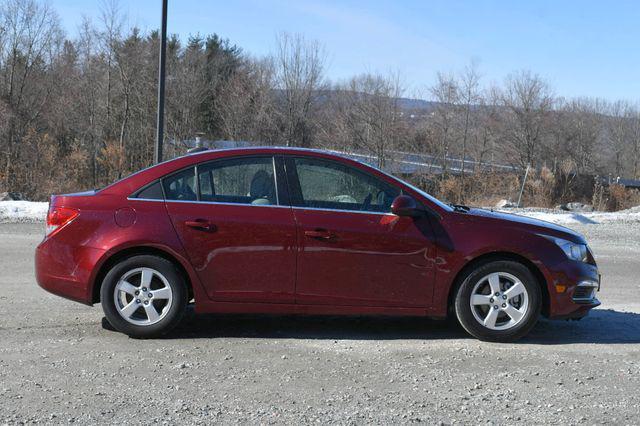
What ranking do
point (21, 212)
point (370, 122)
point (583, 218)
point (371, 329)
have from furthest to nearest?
point (370, 122) → point (583, 218) → point (21, 212) → point (371, 329)

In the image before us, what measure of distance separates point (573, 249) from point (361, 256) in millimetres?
1821

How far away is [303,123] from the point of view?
35.1m

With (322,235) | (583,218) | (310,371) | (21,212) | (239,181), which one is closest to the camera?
(310,371)

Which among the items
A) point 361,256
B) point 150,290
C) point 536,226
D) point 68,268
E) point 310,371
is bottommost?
point 310,371

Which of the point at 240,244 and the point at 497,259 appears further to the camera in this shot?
the point at 497,259

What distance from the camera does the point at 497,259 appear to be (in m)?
5.59

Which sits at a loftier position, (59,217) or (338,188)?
(338,188)

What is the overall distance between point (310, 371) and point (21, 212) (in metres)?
12.6

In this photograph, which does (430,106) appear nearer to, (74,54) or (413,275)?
(74,54)

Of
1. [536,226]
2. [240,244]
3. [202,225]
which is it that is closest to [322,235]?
[240,244]

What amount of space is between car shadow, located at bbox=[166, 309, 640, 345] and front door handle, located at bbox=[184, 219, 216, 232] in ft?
3.08

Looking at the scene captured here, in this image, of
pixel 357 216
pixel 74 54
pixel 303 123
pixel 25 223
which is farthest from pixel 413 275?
pixel 74 54

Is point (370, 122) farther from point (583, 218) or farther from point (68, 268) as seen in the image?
point (68, 268)

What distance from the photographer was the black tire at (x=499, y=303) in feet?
18.2
